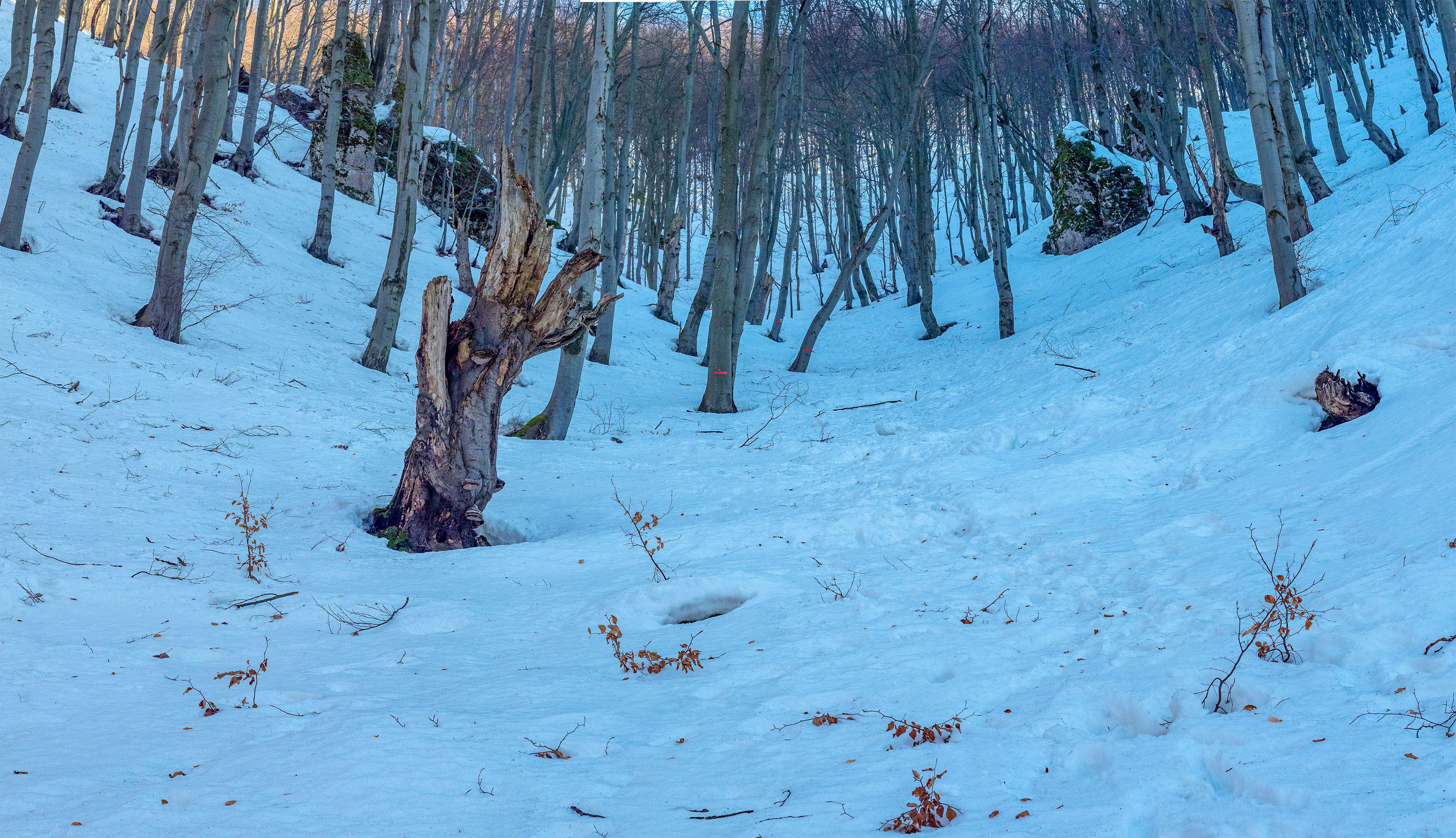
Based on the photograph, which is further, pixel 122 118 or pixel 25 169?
pixel 122 118

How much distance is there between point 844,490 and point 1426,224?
6421 millimetres

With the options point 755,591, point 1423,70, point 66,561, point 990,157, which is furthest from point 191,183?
point 1423,70

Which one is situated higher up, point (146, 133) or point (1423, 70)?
point (1423, 70)

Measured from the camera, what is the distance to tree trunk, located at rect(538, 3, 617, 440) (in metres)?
8.76

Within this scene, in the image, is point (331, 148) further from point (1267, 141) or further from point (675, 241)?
point (1267, 141)

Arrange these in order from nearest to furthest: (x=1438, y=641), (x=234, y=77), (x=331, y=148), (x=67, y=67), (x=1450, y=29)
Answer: (x=1438, y=641) < (x=1450, y=29) < (x=331, y=148) < (x=67, y=67) < (x=234, y=77)

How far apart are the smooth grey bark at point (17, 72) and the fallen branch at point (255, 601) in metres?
11.9

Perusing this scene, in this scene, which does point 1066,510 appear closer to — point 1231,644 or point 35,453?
point 1231,644

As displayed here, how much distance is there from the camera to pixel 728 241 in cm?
1127

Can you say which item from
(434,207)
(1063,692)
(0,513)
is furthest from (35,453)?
(434,207)

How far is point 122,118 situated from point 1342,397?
46.2ft

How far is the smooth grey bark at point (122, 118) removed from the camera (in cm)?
1093

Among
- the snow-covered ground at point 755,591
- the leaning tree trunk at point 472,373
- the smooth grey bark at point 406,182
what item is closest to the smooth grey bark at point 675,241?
the smooth grey bark at point 406,182

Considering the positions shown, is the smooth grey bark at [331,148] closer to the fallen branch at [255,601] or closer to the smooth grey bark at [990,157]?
the smooth grey bark at [990,157]
